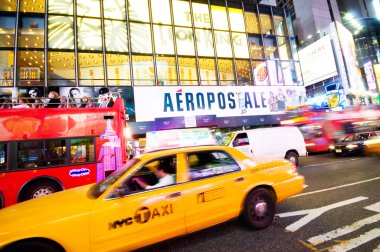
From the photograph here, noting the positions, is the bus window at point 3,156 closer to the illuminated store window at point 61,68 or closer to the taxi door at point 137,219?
the taxi door at point 137,219

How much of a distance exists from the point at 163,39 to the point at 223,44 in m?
5.63

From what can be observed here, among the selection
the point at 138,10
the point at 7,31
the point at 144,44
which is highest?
the point at 138,10

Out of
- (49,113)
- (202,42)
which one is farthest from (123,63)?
(49,113)

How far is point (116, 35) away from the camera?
56.2ft

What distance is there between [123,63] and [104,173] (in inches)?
472

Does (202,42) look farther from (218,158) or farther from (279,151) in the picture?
(218,158)

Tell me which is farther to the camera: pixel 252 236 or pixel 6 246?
pixel 252 236

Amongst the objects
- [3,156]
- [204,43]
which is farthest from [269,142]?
[204,43]

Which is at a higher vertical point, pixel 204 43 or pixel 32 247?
pixel 204 43

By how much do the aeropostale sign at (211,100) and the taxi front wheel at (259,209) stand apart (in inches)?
502

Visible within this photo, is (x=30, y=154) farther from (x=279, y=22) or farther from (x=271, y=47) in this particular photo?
(x=279, y=22)

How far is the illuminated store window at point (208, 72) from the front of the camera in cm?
1939

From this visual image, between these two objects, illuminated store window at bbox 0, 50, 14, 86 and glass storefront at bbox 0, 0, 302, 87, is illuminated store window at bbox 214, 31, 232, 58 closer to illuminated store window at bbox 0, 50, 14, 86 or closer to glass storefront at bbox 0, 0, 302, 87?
glass storefront at bbox 0, 0, 302, 87

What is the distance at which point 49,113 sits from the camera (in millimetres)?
7254
